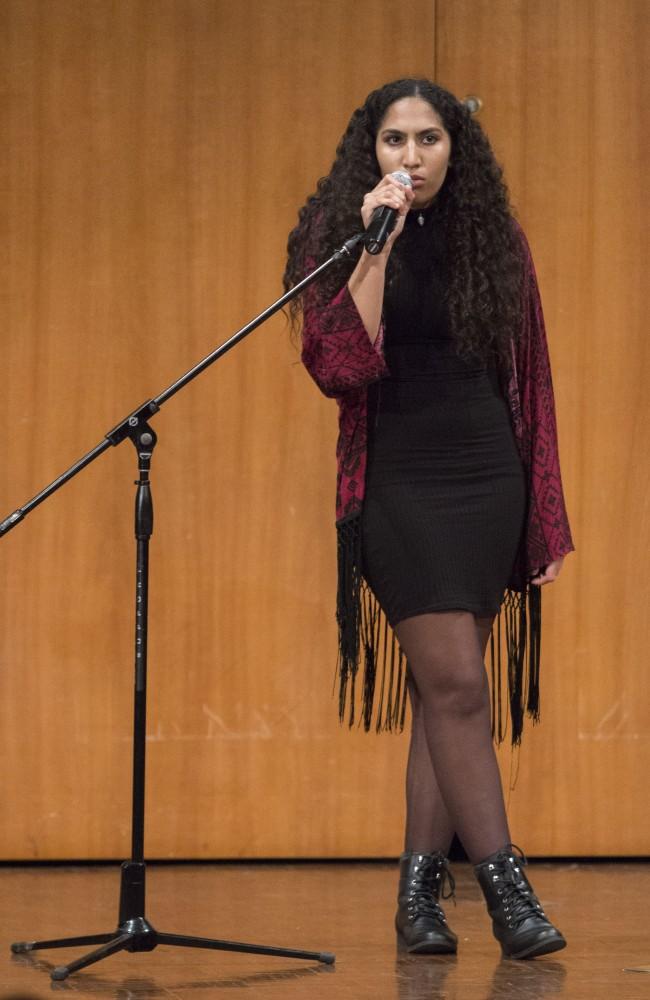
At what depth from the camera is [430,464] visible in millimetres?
2293

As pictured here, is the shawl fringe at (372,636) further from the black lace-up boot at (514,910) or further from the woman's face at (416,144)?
the woman's face at (416,144)

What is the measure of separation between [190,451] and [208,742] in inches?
24.4

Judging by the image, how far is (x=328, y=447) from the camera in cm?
320

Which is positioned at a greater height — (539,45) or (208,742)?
(539,45)

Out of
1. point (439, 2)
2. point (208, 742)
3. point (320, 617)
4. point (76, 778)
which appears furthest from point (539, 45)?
point (76, 778)

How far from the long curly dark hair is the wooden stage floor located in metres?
0.92

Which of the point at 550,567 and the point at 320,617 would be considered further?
the point at 320,617

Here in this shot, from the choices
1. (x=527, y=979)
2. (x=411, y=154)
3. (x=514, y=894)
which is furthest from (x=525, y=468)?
(x=527, y=979)

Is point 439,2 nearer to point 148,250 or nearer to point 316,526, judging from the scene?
point 148,250

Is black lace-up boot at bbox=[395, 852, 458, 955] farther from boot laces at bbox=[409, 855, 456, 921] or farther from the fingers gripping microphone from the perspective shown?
the fingers gripping microphone

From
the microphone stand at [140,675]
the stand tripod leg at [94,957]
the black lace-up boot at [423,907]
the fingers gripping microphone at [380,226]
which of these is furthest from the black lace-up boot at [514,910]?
the fingers gripping microphone at [380,226]

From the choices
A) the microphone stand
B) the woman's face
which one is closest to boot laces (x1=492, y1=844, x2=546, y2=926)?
the microphone stand

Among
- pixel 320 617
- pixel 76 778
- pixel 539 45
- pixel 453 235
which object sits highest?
pixel 539 45

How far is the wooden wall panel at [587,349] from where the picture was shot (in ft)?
10.6
